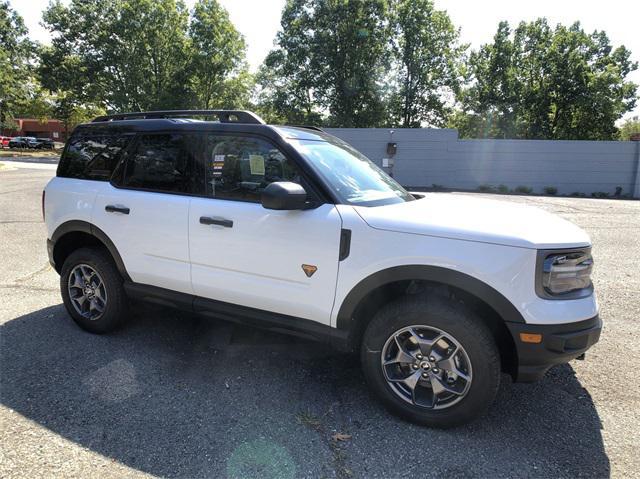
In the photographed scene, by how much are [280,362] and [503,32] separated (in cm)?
4310

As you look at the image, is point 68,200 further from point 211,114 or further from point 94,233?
point 211,114

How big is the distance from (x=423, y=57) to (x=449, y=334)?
135 feet

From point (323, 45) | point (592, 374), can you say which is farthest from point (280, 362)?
point (323, 45)

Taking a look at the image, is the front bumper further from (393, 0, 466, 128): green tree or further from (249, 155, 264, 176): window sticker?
(393, 0, 466, 128): green tree

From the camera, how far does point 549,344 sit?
2.46m

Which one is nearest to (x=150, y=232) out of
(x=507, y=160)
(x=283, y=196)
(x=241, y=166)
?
(x=241, y=166)

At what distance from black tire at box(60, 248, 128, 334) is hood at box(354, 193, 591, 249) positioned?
2.33 m

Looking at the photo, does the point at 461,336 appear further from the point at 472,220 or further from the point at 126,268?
the point at 126,268

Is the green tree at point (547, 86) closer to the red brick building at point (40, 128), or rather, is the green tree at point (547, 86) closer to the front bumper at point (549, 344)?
the front bumper at point (549, 344)

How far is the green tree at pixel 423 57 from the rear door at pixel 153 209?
3845 centimetres

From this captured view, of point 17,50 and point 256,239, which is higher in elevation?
point 17,50

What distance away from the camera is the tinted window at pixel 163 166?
11.5 feet

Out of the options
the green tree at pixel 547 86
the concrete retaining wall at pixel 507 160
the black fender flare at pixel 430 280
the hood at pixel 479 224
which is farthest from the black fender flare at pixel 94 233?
the green tree at pixel 547 86

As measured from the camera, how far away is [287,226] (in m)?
2.99
